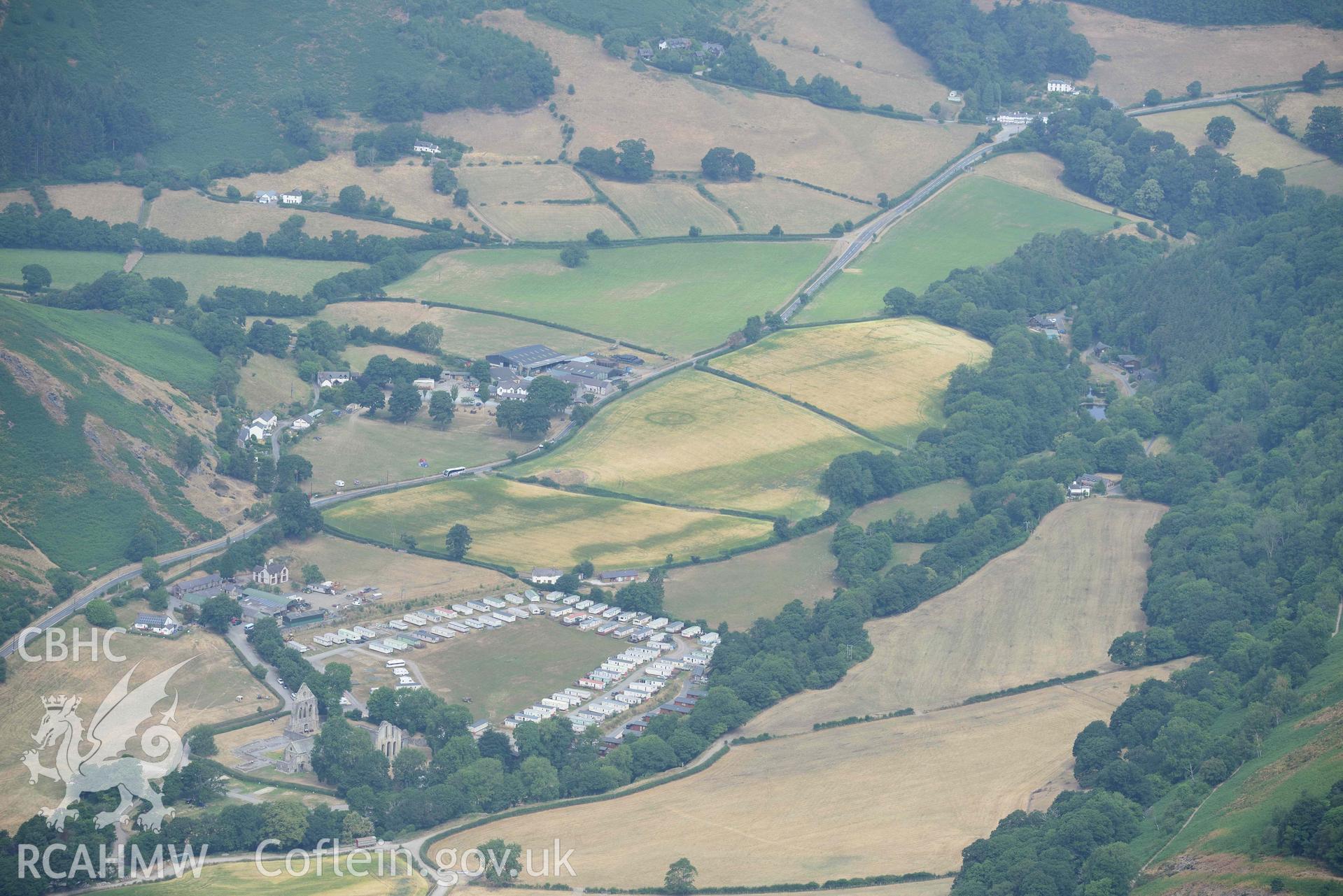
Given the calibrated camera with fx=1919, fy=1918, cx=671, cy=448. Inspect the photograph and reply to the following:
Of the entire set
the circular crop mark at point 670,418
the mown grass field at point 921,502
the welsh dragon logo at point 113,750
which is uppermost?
the circular crop mark at point 670,418

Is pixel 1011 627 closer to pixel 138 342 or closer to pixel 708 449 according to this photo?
pixel 708 449

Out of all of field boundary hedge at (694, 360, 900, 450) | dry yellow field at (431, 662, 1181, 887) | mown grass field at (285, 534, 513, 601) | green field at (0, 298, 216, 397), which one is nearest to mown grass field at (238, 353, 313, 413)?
green field at (0, 298, 216, 397)

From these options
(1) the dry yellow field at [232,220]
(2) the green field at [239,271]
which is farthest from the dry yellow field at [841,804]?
(1) the dry yellow field at [232,220]

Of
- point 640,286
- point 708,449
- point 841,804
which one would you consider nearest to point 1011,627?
point 841,804

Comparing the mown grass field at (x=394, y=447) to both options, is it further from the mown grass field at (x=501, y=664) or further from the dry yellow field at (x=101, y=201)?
the dry yellow field at (x=101, y=201)

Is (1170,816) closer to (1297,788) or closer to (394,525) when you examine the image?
(1297,788)
